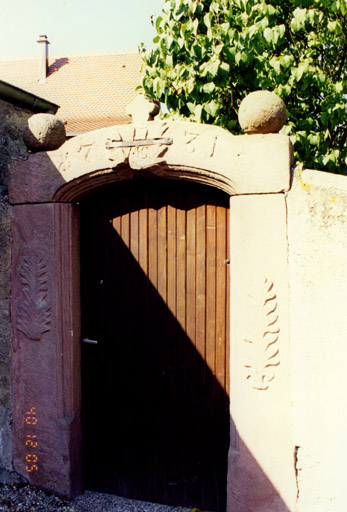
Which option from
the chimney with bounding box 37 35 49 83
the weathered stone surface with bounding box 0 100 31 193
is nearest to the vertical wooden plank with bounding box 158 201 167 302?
the weathered stone surface with bounding box 0 100 31 193

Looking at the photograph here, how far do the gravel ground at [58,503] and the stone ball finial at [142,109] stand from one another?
2595mm

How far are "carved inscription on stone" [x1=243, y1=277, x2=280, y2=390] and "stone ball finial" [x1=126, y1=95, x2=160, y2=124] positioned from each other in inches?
50.9

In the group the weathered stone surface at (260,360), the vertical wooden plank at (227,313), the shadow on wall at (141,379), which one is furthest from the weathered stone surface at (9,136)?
the weathered stone surface at (260,360)

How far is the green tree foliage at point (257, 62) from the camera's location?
3.98 metres

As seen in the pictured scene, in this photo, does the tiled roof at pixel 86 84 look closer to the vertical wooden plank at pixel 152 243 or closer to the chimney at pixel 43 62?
the chimney at pixel 43 62

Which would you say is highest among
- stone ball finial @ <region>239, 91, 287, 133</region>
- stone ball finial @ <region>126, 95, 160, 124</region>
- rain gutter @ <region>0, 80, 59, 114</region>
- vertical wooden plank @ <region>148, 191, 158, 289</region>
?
rain gutter @ <region>0, 80, 59, 114</region>

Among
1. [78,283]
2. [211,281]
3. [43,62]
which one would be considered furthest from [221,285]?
[43,62]

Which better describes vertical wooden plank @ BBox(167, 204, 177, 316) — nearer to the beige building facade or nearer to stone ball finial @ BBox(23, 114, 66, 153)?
the beige building facade

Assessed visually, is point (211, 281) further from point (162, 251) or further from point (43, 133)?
point (43, 133)

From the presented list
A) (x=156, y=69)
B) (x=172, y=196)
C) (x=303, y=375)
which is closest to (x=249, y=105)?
(x=172, y=196)

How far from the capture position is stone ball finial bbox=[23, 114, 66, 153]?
3.00 meters

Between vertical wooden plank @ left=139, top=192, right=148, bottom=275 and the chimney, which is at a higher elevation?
the chimney

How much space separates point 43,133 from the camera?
301 centimetres

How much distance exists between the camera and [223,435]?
2.96 meters
